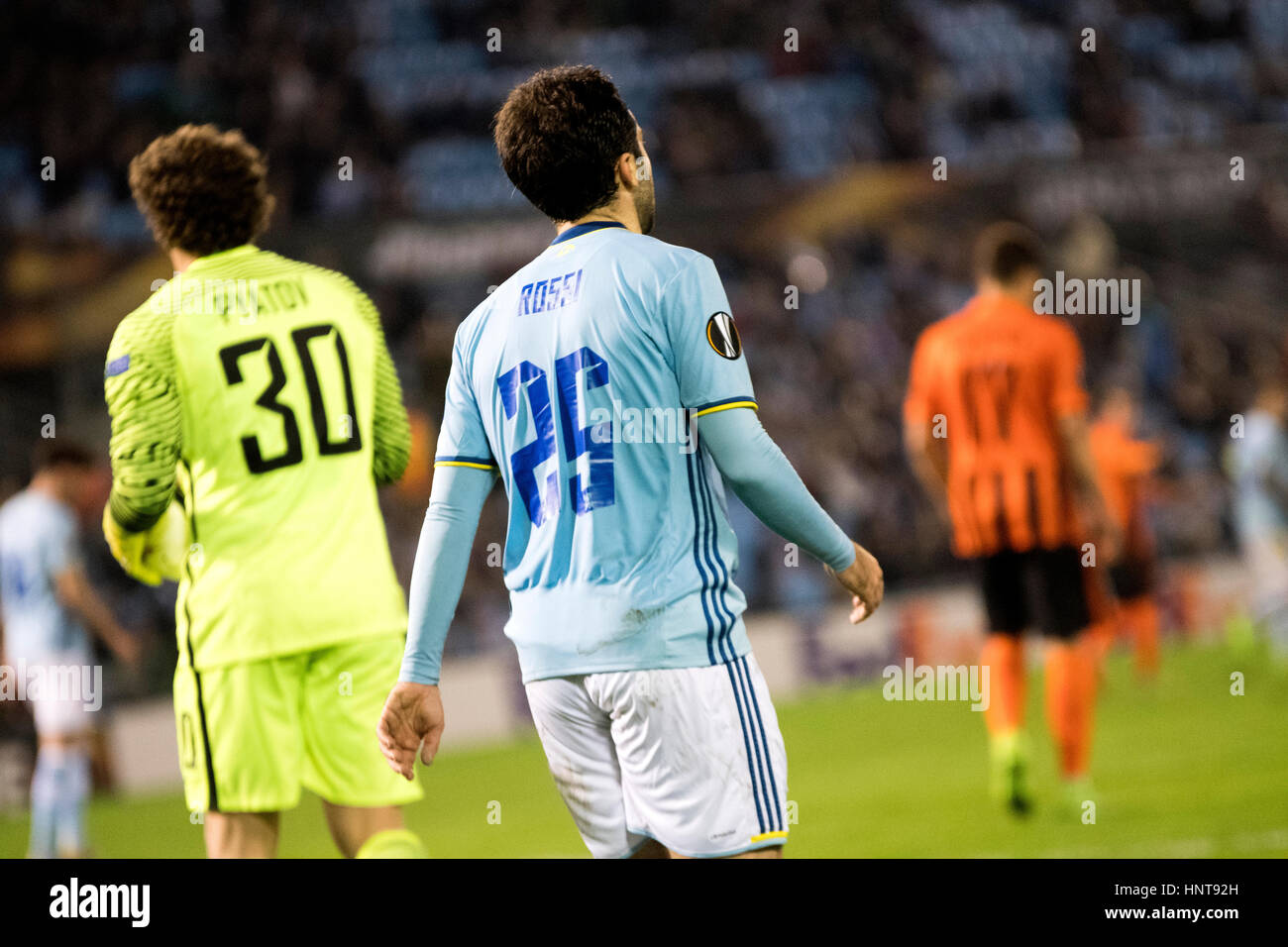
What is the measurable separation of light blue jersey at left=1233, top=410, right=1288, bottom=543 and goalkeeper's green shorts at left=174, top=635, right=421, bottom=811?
24.7ft

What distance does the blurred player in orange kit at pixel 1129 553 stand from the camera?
897 centimetres

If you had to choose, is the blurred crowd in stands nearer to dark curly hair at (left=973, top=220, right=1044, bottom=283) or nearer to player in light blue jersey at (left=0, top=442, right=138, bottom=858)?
player in light blue jersey at (left=0, top=442, right=138, bottom=858)

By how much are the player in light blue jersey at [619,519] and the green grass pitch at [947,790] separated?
2.89m

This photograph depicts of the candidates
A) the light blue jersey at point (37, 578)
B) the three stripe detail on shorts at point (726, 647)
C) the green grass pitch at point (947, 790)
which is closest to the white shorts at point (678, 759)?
the three stripe detail on shorts at point (726, 647)

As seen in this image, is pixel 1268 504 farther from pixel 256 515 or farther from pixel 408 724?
pixel 408 724

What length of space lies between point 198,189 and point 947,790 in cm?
447

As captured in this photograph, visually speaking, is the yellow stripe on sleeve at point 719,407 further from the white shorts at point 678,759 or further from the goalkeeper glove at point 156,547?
the goalkeeper glove at point 156,547

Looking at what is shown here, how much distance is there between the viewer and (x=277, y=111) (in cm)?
1462

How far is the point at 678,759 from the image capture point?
2418mm

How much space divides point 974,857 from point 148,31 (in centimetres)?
1303

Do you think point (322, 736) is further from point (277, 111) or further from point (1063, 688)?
point (277, 111)

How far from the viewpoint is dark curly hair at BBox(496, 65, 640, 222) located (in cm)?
251

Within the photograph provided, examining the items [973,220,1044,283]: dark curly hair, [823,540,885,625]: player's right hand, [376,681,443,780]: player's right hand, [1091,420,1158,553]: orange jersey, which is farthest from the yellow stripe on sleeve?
[1091,420,1158,553]: orange jersey

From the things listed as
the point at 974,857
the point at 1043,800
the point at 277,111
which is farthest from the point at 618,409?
the point at 277,111
